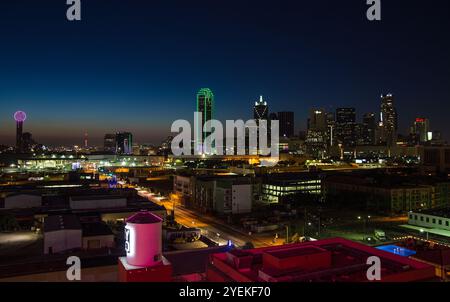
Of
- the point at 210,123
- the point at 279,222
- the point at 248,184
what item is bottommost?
the point at 279,222

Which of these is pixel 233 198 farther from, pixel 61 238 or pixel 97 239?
pixel 61 238

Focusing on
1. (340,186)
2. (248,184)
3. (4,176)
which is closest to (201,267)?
(248,184)

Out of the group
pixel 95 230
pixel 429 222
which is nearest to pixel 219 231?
pixel 95 230

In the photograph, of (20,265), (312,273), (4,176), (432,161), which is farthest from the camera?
(432,161)

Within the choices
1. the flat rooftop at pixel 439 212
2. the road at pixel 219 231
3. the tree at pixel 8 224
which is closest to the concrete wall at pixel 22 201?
the tree at pixel 8 224

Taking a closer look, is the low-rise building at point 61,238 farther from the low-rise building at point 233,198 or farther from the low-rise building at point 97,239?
the low-rise building at point 233,198
